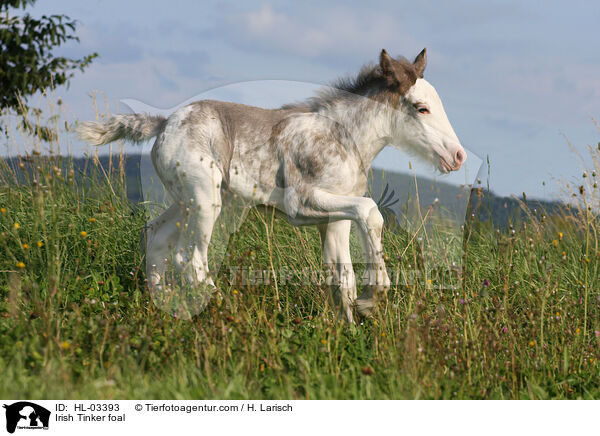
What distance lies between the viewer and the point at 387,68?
4121 millimetres

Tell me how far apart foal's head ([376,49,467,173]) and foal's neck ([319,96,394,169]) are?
85mm

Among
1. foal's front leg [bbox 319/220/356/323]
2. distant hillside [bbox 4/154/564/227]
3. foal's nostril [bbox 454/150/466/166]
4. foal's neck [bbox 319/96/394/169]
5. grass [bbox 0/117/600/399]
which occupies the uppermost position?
foal's neck [bbox 319/96/394/169]

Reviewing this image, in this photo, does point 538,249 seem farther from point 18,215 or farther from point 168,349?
point 18,215

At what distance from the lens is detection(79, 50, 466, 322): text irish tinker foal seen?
4102 millimetres

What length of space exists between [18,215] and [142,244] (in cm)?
166

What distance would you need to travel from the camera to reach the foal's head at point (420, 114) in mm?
4148

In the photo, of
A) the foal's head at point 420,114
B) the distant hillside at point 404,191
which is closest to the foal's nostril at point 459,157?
the foal's head at point 420,114

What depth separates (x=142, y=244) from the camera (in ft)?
16.2

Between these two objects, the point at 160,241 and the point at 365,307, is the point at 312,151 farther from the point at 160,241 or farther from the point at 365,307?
the point at 160,241

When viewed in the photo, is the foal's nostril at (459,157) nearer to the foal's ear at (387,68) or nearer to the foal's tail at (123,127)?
the foal's ear at (387,68)

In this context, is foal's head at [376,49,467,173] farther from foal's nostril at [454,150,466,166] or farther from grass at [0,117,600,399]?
grass at [0,117,600,399]
